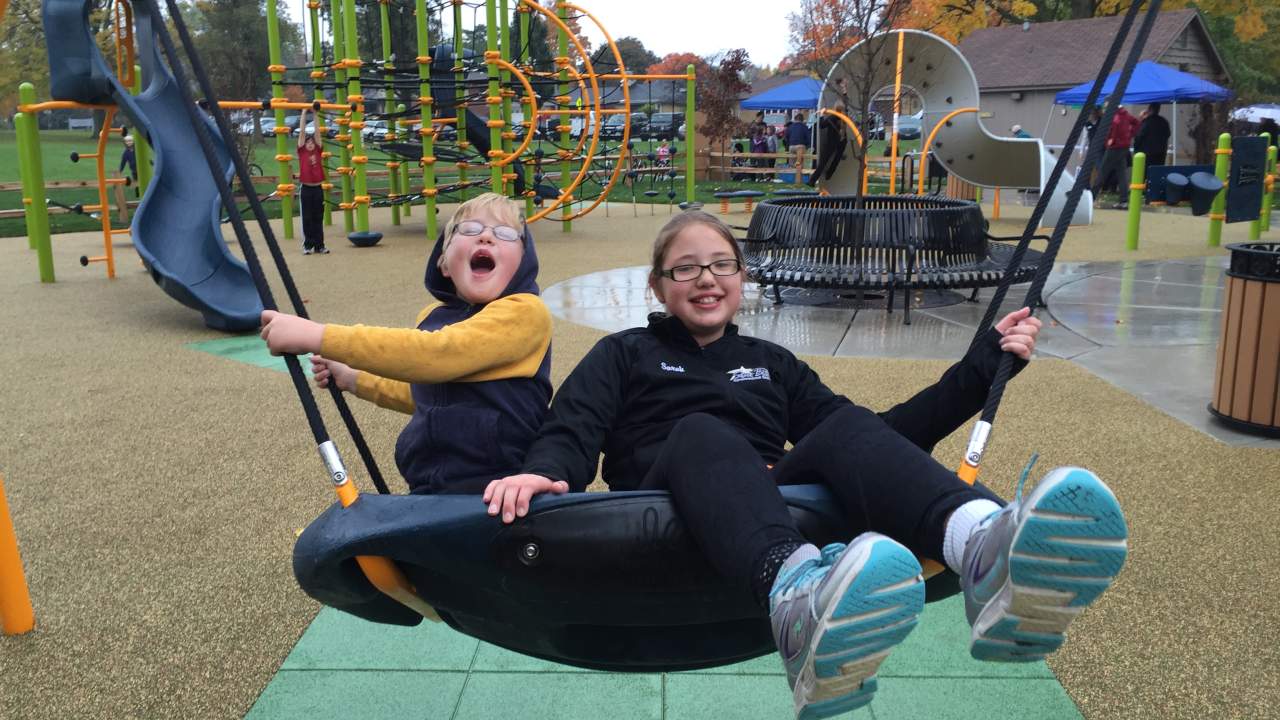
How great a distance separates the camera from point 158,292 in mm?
9648

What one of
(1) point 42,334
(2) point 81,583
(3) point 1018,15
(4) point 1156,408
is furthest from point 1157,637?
(3) point 1018,15

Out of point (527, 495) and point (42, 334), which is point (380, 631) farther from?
point (42, 334)

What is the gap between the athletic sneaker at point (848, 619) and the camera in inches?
55.7

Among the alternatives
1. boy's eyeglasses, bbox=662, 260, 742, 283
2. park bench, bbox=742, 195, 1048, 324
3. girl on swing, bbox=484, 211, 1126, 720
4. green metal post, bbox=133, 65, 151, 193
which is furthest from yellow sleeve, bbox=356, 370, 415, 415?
green metal post, bbox=133, 65, 151, 193

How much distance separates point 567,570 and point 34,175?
403 inches

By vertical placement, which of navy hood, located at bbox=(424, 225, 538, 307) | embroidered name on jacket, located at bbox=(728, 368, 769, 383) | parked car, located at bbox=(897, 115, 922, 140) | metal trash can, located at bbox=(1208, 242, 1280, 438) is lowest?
metal trash can, located at bbox=(1208, 242, 1280, 438)

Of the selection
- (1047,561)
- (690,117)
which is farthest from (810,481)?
(690,117)

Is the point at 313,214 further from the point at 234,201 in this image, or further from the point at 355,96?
the point at 234,201

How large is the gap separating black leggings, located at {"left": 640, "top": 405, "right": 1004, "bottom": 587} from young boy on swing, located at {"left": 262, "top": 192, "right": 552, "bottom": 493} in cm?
38

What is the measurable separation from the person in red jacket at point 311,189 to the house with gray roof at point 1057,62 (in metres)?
19.6

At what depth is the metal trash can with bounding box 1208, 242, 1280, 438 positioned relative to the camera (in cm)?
468

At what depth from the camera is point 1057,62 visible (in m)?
28.8

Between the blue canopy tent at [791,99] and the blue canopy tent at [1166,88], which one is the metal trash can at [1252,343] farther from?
the blue canopy tent at [791,99]

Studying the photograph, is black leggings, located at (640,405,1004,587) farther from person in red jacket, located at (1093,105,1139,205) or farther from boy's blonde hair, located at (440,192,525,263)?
person in red jacket, located at (1093,105,1139,205)
